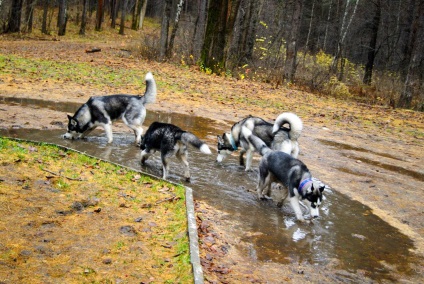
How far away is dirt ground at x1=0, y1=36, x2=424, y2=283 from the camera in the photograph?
5469mm

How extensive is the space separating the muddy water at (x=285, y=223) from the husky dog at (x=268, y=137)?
43 cm

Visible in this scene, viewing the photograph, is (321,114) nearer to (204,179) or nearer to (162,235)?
(204,179)

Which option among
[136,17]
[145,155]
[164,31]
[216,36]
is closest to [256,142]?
[145,155]

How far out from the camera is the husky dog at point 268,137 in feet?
28.4

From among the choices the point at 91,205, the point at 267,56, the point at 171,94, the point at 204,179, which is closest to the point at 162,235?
the point at 91,205

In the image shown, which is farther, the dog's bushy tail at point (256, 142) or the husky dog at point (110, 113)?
the husky dog at point (110, 113)

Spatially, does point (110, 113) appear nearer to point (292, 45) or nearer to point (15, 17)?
point (292, 45)

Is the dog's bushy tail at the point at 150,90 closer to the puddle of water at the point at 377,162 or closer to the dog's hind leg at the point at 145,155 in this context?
the dog's hind leg at the point at 145,155

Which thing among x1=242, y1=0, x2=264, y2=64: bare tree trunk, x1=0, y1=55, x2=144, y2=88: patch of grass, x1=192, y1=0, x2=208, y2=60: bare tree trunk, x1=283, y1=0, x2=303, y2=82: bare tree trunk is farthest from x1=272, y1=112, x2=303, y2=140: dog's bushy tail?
x1=242, y1=0, x2=264, y2=64: bare tree trunk

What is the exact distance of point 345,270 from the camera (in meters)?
5.59

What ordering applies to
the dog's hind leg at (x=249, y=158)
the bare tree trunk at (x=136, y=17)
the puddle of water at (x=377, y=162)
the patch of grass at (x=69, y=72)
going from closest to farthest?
the dog's hind leg at (x=249, y=158)
the puddle of water at (x=377, y=162)
the patch of grass at (x=69, y=72)
the bare tree trunk at (x=136, y=17)

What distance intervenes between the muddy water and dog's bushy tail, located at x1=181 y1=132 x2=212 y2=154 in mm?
834

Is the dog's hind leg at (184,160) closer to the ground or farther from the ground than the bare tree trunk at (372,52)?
closer to the ground

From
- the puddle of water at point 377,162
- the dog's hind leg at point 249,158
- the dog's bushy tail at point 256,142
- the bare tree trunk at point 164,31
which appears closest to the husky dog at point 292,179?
the dog's bushy tail at point 256,142
